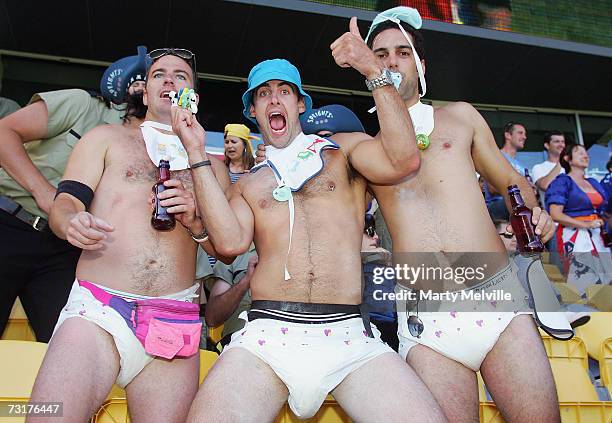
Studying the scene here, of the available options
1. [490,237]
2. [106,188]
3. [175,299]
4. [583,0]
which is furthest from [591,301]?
[583,0]

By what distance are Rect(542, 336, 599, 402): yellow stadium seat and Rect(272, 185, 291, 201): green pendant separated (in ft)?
5.26

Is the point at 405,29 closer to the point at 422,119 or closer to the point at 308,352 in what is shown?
the point at 422,119

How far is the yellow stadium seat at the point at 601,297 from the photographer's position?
444 cm

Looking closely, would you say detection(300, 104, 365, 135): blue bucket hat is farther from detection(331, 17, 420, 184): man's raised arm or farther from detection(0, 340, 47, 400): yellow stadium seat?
detection(0, 340, 47, 400): yellow stadium seat

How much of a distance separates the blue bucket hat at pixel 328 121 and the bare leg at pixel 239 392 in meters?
1.73

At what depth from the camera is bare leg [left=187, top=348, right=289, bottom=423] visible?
199 centimetres

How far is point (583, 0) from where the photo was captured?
767cm

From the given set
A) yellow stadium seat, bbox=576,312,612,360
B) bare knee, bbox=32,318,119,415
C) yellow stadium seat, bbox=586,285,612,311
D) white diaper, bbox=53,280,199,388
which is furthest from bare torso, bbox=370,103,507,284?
yellow stadium seat, bbox=586,285,612,311

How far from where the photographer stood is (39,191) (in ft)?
9.61

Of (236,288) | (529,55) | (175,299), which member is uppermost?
(529,55)

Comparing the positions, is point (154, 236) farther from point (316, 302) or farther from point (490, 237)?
point (490, 237)

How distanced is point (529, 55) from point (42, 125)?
20.2ft

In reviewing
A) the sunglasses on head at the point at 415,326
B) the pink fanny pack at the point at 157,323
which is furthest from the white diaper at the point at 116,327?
the sunglasses on head at the point at 415,326

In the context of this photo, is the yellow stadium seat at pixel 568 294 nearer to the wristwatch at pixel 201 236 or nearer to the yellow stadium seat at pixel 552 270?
the yellow stadium seat at pixel 552 270
